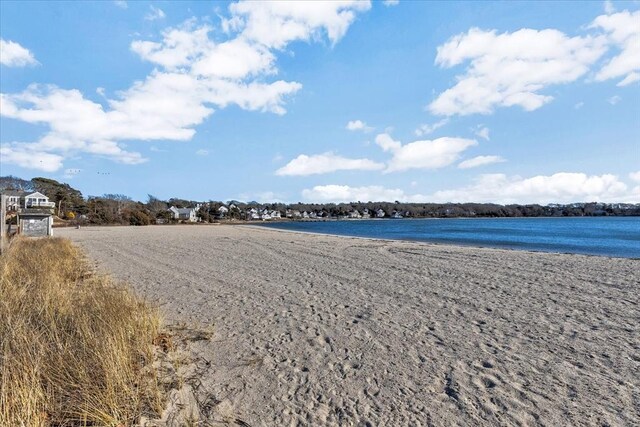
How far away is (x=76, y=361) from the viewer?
3.14 metres

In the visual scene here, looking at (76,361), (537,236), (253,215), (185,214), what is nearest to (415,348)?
(76,361)

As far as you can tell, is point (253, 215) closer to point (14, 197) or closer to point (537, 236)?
point (14, 197)

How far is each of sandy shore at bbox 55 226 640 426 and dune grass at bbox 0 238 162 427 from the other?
2.44 ft

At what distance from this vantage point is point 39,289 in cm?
541

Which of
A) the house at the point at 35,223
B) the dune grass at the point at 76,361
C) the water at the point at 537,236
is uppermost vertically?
the house at the point at 35,223

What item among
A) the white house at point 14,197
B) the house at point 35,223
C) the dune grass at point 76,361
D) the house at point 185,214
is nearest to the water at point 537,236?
the dune grass at point 76,361

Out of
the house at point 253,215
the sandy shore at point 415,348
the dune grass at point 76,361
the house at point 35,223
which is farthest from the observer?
the house at point 253,215

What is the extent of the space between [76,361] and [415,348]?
369 centimetres

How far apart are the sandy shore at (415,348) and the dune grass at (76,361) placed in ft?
2.44

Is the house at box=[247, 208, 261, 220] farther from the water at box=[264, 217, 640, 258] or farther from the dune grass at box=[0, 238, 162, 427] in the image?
the dune grass at box=[0, 238, 162, 427]

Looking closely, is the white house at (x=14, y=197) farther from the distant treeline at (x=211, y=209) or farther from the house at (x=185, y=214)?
the house at (x=185, y=214)

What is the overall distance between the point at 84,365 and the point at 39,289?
321 centimetres

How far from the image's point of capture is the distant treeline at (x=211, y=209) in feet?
225

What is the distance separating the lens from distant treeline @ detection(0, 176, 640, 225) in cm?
6869
